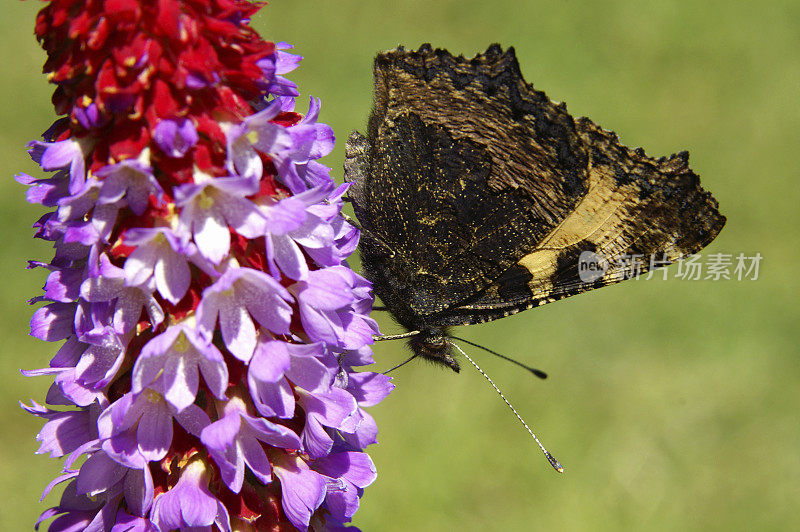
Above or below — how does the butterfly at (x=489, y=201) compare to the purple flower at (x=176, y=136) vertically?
above

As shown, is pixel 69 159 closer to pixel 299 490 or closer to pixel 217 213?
pixel 217 213

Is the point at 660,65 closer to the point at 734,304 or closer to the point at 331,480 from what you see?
the point at 734,304

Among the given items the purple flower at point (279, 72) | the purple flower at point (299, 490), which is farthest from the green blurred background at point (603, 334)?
the purple flower at point (279, 72)

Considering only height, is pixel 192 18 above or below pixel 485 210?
below

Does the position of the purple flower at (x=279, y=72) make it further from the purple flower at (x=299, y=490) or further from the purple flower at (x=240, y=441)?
the purple flower at (x=299, y=490)

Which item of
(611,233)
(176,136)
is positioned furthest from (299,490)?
(611,233)

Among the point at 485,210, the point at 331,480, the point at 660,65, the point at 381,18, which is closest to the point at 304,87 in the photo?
the point at 381,18
